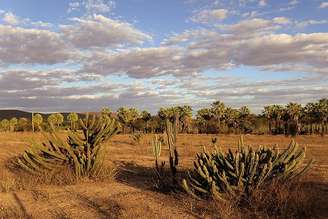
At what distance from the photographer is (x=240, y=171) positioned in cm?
868

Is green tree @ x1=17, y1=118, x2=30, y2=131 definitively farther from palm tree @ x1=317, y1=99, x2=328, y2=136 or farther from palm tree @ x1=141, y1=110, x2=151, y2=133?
palm tree @ x1=317, y1=99, x2=328, y2=136

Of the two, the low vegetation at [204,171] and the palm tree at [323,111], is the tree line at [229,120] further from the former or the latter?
the low vegetation at [204,171]

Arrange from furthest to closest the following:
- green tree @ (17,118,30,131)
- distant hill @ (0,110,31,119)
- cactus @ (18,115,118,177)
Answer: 1. distant hill @ (0,110,31,119)
2. green tree @ (17,118,30,131)
3. cactus @ (18,115,118,177)

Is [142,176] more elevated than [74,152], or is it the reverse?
[74,152]

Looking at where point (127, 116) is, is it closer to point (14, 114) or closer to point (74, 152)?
point (74, 152)

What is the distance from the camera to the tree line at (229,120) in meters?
54.2

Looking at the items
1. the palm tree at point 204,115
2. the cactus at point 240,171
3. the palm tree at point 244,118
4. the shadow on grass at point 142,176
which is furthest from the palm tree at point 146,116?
the cactus at point 240,171

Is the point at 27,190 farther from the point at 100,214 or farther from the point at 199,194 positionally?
the point at 199,194

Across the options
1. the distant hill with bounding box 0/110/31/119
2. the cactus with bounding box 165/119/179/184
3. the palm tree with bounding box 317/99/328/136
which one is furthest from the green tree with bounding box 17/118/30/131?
the distant hill with bounding box 0/110/31/119

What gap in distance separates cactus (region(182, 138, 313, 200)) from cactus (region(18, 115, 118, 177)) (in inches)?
153

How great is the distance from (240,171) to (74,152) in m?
5.66

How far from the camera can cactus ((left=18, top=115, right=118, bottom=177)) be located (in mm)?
11922

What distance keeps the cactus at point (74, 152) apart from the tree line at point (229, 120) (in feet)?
126

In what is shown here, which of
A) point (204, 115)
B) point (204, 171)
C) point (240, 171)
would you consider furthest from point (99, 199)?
point (204, 115)
